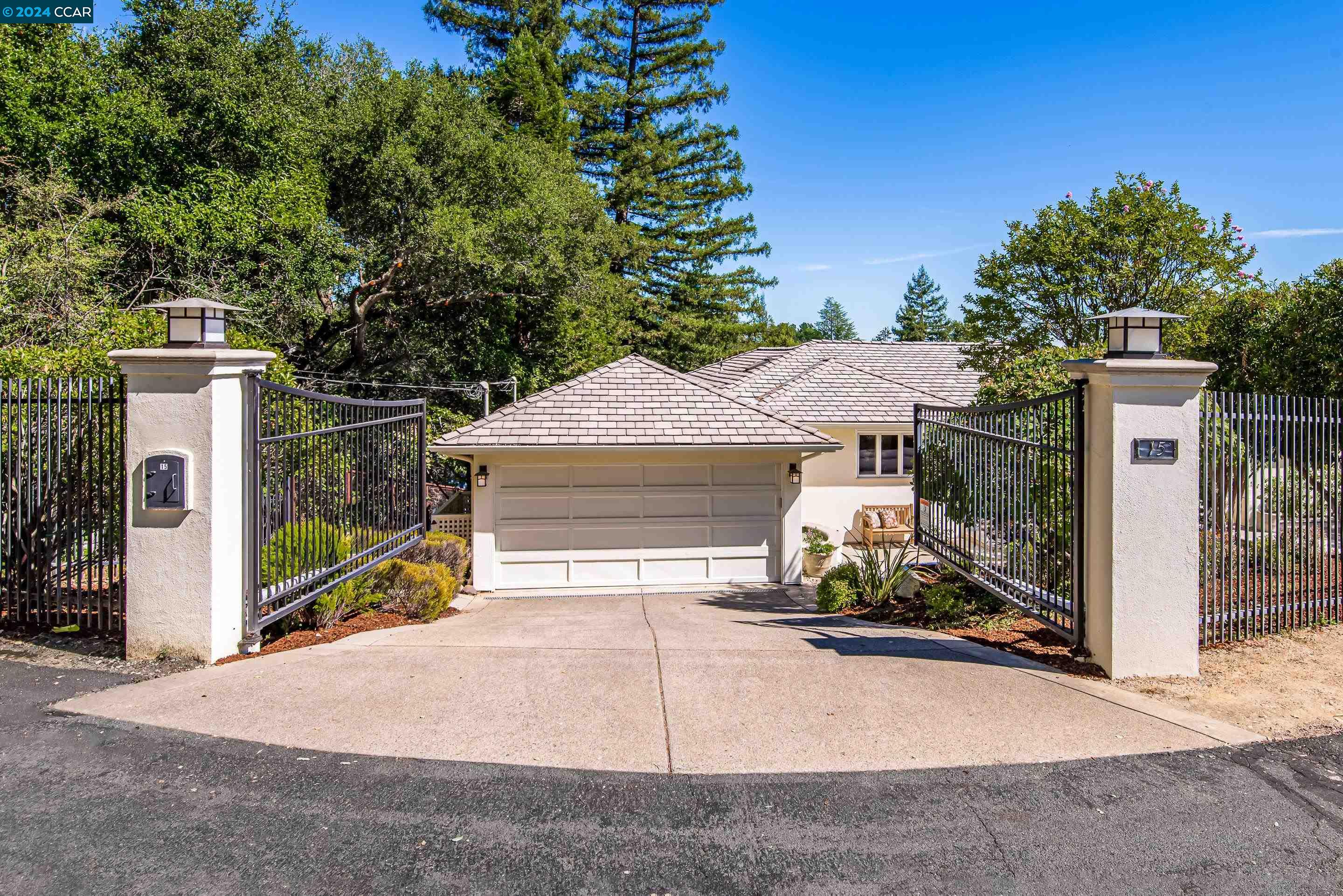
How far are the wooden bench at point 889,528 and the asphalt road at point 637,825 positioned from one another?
13299 millimetres

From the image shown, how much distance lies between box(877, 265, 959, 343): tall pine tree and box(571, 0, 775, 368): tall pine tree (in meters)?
40.7

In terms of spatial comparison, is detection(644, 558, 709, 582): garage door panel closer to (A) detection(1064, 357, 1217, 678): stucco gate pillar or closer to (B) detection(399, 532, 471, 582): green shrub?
(B) detection(399, 532, 471, 582): green shrub

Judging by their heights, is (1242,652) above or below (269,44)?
below

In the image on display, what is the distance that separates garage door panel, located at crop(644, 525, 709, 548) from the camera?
42.5 ft

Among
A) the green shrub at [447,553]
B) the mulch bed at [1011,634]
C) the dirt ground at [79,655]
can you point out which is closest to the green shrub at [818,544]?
the mulch bed at [1011,634]

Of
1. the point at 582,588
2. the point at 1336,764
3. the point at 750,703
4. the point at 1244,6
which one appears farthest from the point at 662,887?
the point at 1244,6

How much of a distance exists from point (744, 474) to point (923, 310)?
65627 mm

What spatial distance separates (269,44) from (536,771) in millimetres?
19384

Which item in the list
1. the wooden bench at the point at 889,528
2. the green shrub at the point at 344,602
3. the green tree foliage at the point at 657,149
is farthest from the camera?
the green tree foliage at the point at 657,149

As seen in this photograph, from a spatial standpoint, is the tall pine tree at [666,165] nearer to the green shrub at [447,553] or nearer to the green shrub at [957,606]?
the green shrub at [447,553]

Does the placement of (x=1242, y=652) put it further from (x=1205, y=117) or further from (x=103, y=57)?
(x=103, y=57)

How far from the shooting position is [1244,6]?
1305 centimetres

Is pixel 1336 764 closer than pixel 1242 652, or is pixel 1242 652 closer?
pixel 1336 764

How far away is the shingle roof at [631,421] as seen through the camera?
12.5 meters
